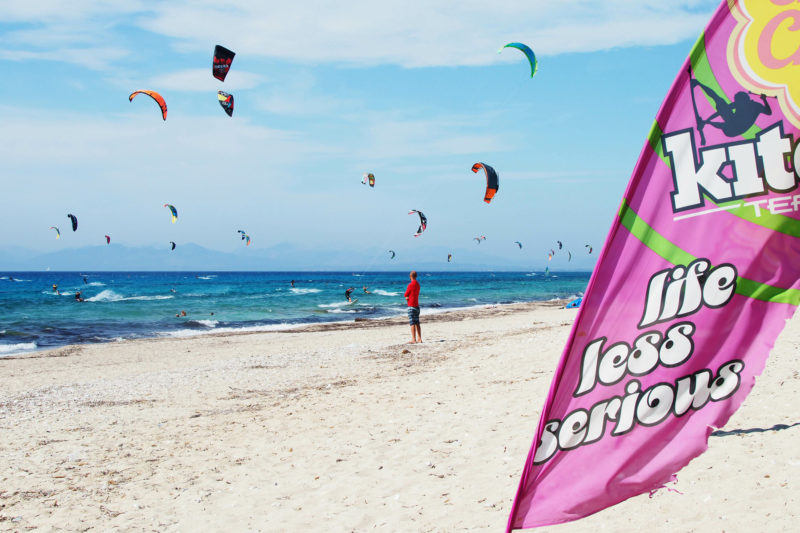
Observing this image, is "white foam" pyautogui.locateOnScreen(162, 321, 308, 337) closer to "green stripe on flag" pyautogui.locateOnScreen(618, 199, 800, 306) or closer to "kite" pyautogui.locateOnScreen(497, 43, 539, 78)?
"kite" pyautogui.locateOnScreen(497, 43, 539, 78)

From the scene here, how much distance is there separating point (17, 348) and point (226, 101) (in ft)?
39.0

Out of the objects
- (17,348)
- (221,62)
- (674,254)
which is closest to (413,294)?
(221,62)

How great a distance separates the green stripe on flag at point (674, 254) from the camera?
4.64ft

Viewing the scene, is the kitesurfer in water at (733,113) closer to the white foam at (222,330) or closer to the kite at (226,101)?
the kite at (226,101)

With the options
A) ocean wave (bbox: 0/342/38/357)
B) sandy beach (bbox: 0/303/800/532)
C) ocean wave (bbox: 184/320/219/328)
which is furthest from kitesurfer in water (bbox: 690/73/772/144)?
ocean wave (bbox: 184/320/219/328)

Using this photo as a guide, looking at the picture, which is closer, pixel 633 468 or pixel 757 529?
pixel 633 468

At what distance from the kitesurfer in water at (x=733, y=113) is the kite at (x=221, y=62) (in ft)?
48.3

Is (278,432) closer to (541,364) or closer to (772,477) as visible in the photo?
(541,364)

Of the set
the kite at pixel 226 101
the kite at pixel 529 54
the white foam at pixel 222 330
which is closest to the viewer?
the kite at pixel 529 54

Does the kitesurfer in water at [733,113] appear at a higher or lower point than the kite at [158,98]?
lower

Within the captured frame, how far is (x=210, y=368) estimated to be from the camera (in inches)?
535

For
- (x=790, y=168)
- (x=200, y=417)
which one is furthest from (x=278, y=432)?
(x=790, y=168)

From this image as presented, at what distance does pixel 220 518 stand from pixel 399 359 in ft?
27.2

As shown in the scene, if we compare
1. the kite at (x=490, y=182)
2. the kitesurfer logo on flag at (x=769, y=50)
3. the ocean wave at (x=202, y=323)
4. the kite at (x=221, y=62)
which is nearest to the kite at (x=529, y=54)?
the kite at (x=490, y=182)
